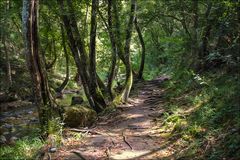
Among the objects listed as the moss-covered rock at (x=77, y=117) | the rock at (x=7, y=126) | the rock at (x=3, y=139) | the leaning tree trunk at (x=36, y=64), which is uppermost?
the leaning tree trunk at (x=36, y=64)

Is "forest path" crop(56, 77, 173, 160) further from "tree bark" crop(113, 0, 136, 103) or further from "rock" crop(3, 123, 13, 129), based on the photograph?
"rock" crop(3, 123, 13, 129)

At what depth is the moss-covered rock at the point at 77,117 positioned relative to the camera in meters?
10.2

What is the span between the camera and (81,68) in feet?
43.5

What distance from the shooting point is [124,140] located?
852cm

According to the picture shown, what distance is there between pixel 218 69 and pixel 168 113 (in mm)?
4102

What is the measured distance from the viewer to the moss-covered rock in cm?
1020

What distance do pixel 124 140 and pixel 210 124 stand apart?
220cm

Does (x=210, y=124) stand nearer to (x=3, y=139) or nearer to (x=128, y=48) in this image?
(x=3, y=139)

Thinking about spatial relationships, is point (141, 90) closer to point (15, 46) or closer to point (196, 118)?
point (196, 118)

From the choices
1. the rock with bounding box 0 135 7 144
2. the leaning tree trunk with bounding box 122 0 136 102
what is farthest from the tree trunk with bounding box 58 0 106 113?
the rock with bounding box 0 135 7 144

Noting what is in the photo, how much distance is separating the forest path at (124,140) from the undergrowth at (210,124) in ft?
1.55

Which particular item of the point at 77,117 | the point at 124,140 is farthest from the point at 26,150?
the point at 77,117

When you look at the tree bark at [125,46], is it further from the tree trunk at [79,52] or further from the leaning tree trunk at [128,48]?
the tree trunk at [79,52]

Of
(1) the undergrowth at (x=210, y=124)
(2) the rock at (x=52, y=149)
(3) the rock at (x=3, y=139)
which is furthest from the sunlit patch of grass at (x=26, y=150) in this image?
(3) the rock at (x=3, y=139)
